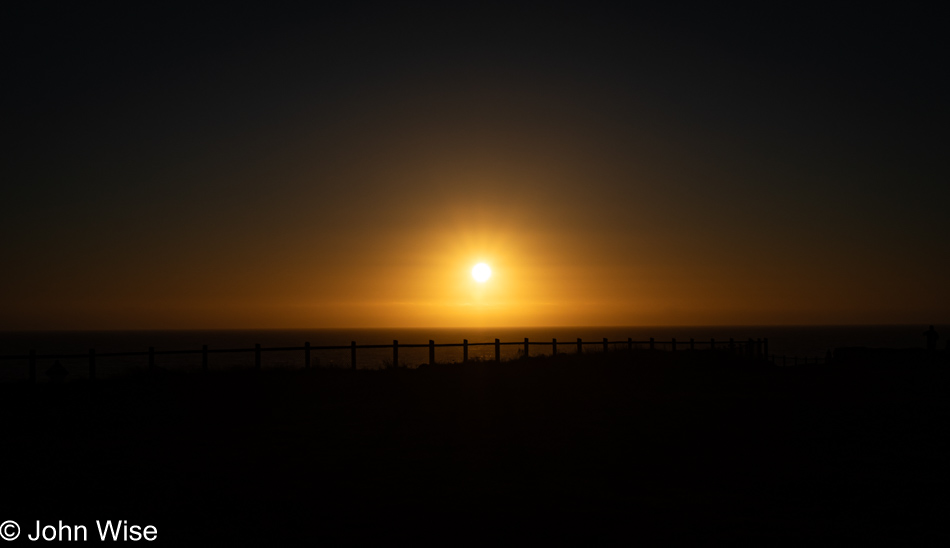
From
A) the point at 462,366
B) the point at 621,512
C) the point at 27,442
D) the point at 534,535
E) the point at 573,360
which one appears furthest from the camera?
the point at 573,360

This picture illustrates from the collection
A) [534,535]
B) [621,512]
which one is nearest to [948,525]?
[621,512]

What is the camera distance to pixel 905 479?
11.0 meters

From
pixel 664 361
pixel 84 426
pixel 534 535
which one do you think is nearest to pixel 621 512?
pixel 534 535

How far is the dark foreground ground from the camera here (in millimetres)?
8633

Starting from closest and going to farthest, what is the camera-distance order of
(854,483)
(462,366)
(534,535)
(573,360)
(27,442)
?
(534,535)
(854,483)
(27,442)
(462,366)
(573,360)

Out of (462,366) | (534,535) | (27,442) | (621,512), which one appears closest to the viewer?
(534,535)

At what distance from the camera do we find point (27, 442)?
14.3 m

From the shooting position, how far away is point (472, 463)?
1230cm

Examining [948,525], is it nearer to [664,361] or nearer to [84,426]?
[84,426]

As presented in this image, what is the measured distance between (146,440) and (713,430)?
36.7 ft

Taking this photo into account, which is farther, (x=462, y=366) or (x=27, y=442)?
(x=462, y=366)

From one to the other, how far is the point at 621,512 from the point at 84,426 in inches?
499

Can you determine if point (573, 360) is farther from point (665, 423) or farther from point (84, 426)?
point (84, 426)

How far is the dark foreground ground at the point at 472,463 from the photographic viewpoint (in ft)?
28.3
